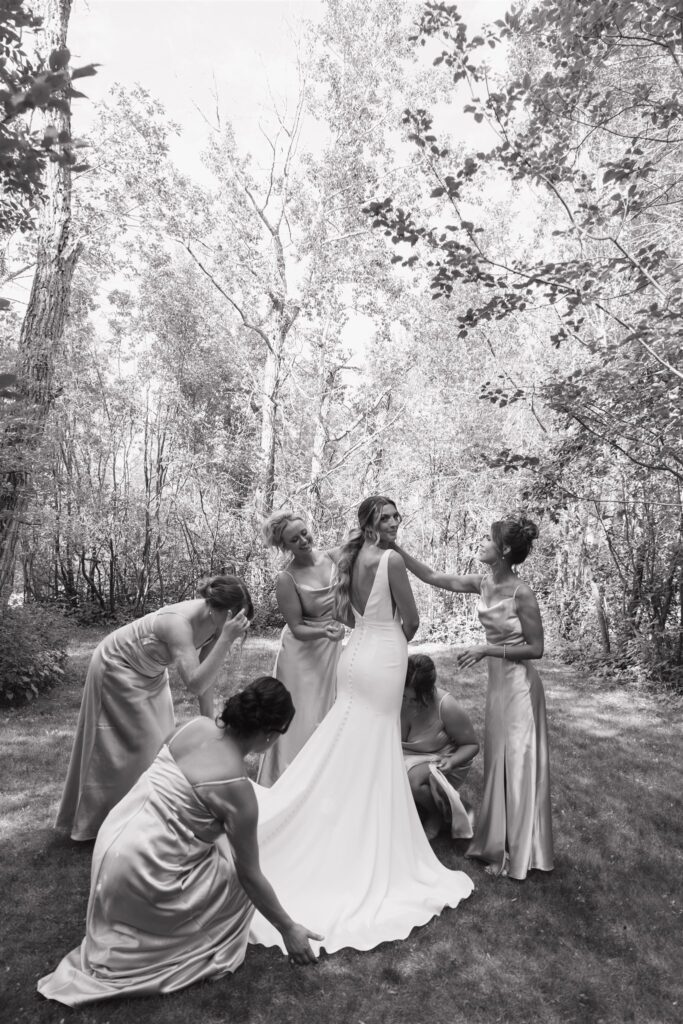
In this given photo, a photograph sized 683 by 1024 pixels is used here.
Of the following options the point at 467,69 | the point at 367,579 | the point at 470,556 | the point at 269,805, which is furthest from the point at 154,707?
the point at 470,556

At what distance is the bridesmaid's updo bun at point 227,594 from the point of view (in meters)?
3.53

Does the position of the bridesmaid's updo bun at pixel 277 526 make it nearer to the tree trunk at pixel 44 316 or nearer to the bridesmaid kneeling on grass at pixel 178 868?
the bridesmaid kneeling on grass at pixel 178 868

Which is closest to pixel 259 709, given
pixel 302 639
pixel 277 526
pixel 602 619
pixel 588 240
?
pixel 302 639

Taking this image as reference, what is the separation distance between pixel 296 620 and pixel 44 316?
597 centimetres

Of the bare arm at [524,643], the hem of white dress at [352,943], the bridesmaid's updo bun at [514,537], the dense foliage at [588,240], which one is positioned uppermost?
the dense foliage at [588,240]

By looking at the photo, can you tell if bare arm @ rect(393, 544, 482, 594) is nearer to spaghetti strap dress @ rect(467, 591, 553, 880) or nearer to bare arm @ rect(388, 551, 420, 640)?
spaghetti strap dress @ rect(467, 591, 553, 880)

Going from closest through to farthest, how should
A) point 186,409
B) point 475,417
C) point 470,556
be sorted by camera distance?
point 470,556
point 475,417
point 186,409

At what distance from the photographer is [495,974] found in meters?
2.80

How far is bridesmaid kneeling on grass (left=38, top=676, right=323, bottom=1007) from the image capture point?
2387 mm

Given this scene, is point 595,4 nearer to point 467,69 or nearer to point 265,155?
point 467,69

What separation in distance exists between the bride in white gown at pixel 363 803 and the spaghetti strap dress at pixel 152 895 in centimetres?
49

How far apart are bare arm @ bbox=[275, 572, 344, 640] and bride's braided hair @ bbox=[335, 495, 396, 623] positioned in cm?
55

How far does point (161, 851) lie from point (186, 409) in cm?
1388

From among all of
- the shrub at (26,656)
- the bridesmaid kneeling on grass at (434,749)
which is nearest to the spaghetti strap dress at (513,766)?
the bridesmaid kneeling on grass at (434,749)
